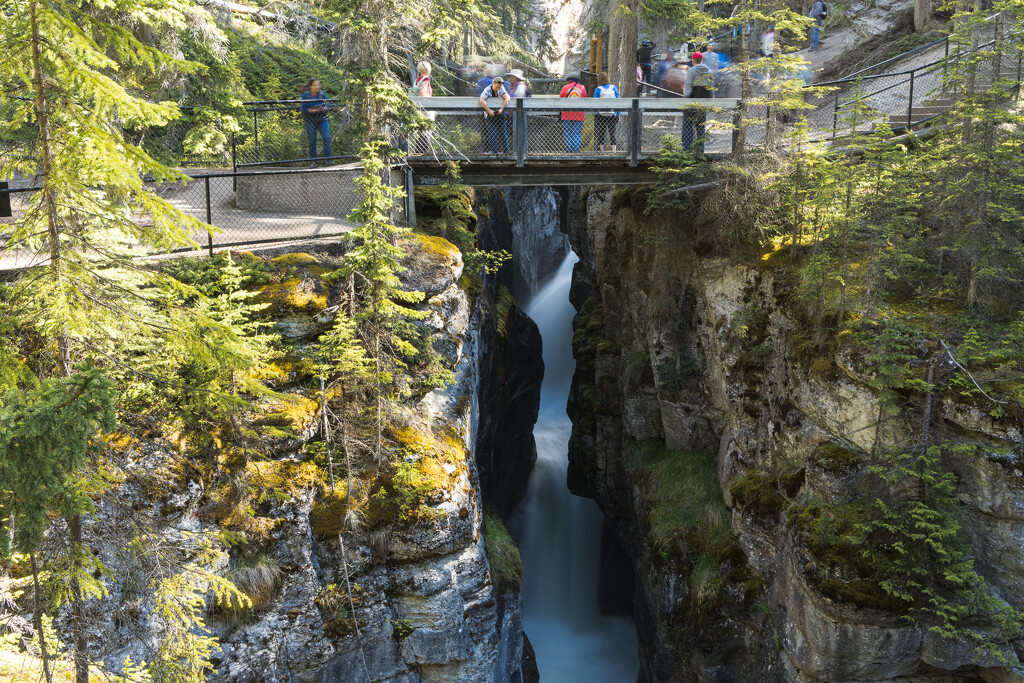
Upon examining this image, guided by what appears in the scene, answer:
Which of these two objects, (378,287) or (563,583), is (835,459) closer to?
(378,287)

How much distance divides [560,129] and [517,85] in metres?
1.72

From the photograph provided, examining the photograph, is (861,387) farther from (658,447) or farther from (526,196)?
(526,196)

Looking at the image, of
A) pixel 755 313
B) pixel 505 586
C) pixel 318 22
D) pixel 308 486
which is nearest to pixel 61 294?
pixel 308 486

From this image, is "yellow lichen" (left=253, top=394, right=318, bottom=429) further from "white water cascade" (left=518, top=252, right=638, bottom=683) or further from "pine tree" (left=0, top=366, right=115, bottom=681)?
"white water cascade" (left=518, top=252, right=638, bottom=683)

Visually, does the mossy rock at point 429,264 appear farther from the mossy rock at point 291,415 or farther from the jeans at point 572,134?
the jeans at point 572,134

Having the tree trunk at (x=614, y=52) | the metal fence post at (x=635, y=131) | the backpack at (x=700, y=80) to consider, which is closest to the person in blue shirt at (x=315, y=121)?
the metal fence post at (x=635, y=131)

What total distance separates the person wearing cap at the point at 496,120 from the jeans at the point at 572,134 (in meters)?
1.15

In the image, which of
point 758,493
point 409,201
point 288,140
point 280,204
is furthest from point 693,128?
point 288,140

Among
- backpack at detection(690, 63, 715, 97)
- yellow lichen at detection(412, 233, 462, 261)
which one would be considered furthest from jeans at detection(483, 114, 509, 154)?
backpack at detection(690, 63, 715, 97)

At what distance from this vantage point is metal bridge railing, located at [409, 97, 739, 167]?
12.9 metres

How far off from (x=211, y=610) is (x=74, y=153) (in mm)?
5544

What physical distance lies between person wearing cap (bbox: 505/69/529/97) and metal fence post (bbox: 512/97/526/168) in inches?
27.2

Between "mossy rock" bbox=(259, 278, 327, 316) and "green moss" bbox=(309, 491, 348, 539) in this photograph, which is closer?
"green moss" bbox=(309, 491, 348, 539)

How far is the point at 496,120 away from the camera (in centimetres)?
1305
